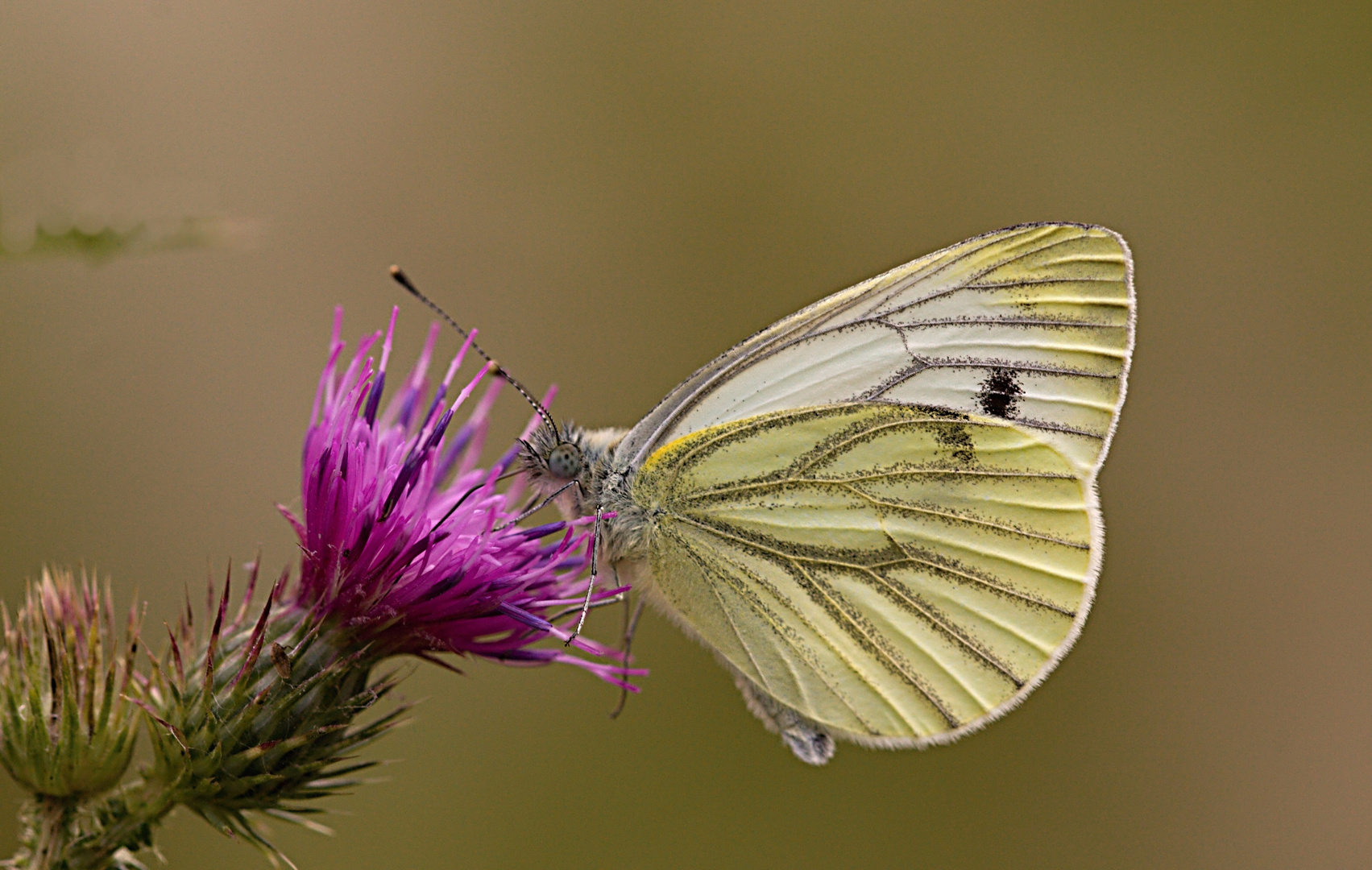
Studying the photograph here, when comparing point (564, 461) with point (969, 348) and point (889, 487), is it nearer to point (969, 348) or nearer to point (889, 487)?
point (889, 487)

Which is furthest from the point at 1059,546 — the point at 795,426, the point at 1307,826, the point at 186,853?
the point at 1307,826

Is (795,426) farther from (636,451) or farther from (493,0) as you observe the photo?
(493,0)

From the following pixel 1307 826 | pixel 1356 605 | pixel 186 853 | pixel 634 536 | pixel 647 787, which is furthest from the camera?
pixel 1356 605

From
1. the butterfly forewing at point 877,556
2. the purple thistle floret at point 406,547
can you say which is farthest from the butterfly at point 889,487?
the purple thistle floret at point 406,547

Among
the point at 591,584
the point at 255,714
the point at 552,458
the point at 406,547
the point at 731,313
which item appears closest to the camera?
the point at 255,714

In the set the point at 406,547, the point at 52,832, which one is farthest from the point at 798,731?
the point at 52,832

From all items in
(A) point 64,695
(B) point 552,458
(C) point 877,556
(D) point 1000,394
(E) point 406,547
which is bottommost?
(A) point 64,695

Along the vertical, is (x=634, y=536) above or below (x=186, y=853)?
above
